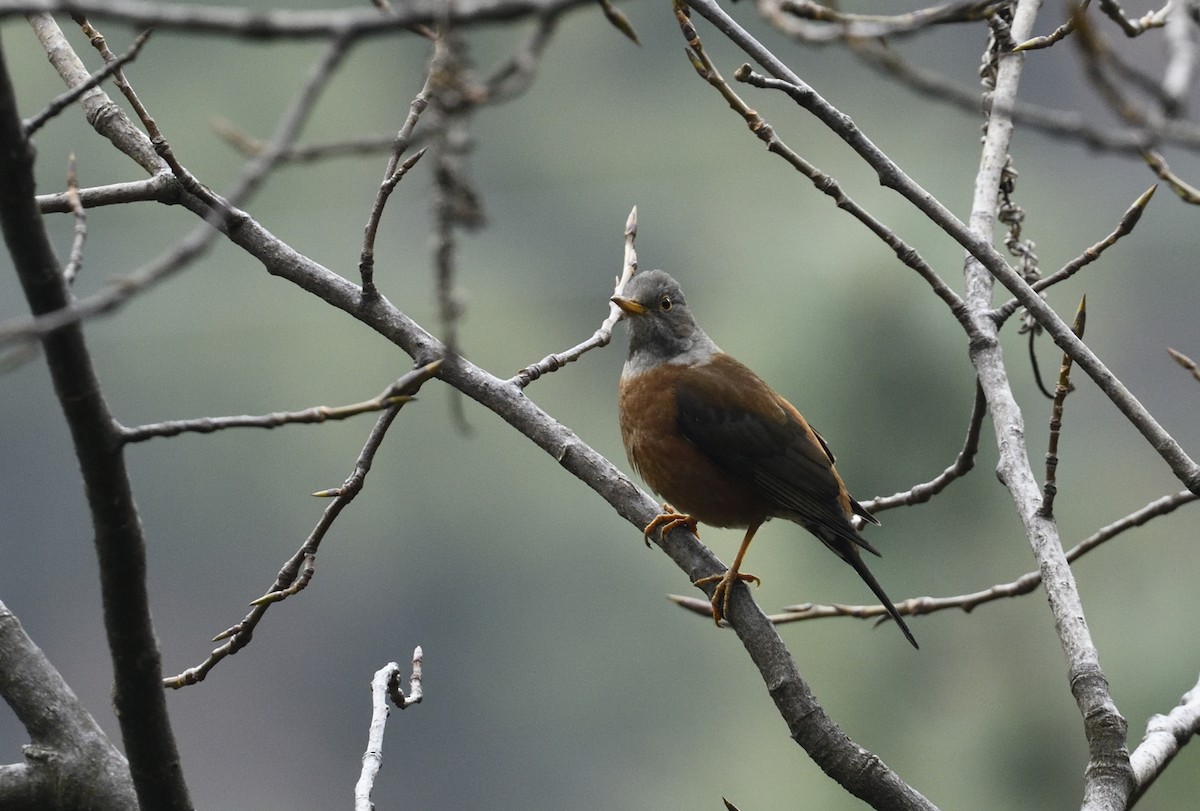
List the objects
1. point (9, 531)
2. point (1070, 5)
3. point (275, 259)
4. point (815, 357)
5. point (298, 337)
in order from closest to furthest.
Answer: point (1070, 5) < point (275, 259) < point (815, 357) < point (9, 531) < point (298, 337)

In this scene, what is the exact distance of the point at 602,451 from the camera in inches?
687

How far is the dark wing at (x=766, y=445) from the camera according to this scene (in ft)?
14.9

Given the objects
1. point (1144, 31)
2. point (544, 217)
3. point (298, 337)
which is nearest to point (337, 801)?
point (298, 337)

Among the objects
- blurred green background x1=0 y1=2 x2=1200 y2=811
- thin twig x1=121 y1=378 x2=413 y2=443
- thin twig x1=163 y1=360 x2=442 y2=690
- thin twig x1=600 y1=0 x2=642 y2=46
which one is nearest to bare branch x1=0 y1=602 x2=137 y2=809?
thin twig x1=163 y1=360 x2=442 y2=690

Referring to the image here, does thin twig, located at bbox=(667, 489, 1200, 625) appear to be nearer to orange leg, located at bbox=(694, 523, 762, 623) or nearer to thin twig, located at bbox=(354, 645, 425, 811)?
orange leg, located at bbox=(694, 523, 762, 623)

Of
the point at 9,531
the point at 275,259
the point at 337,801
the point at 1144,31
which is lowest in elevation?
the point at 275,259

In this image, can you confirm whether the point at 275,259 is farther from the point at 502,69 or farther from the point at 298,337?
the point at 298,337

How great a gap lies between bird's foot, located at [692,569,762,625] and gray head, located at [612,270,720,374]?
163 cm

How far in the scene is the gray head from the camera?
17.2 feet

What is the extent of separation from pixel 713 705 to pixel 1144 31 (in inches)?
560

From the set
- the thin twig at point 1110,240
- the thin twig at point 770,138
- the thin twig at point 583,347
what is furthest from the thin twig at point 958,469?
the thin twig at point 583,347

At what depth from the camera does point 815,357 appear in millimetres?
13547

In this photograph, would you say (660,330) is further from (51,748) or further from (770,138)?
(51,748)

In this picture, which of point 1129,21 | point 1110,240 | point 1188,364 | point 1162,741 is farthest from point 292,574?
point 1129,21
